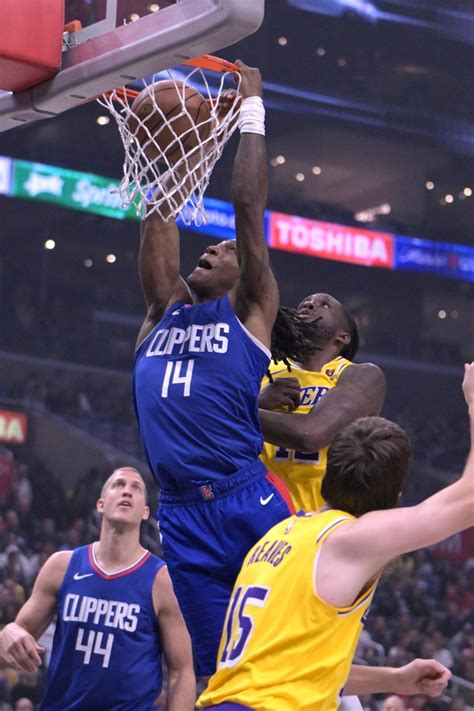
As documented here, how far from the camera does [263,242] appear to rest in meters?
3.51

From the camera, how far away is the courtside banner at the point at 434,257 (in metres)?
23.3

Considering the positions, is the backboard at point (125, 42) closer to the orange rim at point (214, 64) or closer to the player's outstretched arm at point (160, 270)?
the orange rim at point (214, 64)

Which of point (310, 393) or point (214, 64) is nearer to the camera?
point (214, 64)

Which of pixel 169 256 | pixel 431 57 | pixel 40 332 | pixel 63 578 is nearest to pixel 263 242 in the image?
pixel 169 256

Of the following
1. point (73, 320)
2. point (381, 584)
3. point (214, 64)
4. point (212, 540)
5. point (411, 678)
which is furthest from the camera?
point (73, 320)

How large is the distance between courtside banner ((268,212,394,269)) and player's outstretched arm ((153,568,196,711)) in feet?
56.1

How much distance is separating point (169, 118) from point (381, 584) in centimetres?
1284

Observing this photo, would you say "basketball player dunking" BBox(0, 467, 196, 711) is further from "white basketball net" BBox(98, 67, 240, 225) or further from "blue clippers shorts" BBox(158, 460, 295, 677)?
"white basketball net" BBox(98, 67, 240, 225)

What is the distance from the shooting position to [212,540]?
3.42m

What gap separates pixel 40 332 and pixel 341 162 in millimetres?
9586

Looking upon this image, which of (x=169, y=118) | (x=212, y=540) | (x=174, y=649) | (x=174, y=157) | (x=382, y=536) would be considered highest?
(x=169, y=118)

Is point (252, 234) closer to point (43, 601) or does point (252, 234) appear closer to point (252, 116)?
point (252, 116)

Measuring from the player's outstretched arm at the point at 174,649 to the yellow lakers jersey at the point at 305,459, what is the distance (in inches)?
29.9

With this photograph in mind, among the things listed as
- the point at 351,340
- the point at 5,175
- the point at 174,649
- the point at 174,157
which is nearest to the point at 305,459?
the point at 351,340
